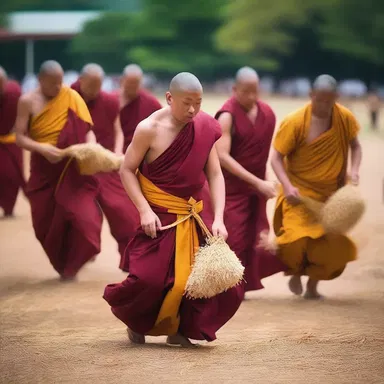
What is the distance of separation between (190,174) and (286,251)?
1.98 metres

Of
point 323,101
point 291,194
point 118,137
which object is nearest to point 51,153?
point 118,137

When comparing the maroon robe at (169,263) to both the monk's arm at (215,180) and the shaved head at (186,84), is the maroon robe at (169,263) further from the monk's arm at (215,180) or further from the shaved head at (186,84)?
the shaved head at (186,84)

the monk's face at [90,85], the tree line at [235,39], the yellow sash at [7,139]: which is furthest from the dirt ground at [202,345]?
the tree line at [235,39]

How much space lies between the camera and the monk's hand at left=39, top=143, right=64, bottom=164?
305 inches

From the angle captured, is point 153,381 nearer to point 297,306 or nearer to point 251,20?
point 297,306

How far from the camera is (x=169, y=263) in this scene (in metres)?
5.52

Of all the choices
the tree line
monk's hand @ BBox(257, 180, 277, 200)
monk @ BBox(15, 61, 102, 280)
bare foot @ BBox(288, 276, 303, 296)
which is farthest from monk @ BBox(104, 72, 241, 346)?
the tree line

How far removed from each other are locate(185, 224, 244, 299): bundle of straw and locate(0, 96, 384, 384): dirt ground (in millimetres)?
364

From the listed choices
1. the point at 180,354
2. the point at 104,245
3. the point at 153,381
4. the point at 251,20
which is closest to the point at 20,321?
the point at 180,354

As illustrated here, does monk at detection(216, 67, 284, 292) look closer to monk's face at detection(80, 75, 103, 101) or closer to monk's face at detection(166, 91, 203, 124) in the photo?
monk's face at detection(80, 75, 103, 101)

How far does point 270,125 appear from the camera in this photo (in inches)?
295

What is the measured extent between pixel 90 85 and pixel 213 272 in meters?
3.73

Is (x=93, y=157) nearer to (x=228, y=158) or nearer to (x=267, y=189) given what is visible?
(x=228, y=158)

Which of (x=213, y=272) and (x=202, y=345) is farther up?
(x=213, y=272)
